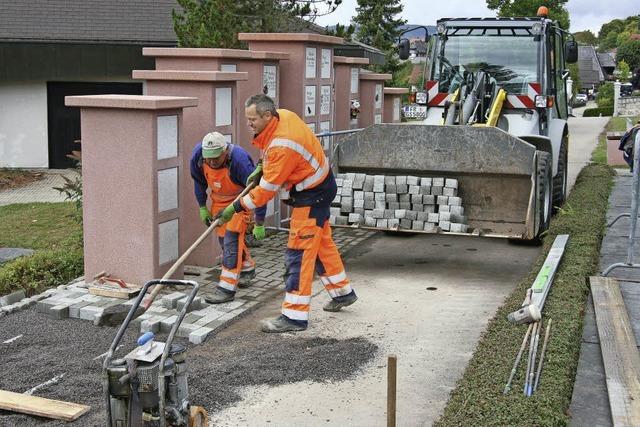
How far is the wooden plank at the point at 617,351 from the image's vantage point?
5.36 meters

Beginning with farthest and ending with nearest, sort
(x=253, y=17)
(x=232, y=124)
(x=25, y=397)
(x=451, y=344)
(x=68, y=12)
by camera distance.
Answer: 1. (x=68, y=12)
2. (x=253, y=17)
3. (x=232, y=124)
4. (x=451, y=344)
5. (x=25, y=397)

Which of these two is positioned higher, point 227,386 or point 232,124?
point 232,124

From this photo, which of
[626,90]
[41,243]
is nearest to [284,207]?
[41,243]

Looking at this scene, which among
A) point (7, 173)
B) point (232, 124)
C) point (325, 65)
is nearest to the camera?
point (232, 124)

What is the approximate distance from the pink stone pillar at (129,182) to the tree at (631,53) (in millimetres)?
98052

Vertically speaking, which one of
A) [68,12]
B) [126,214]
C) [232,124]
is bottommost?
[126,214]

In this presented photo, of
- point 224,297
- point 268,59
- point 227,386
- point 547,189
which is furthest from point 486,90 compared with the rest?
point 227,386

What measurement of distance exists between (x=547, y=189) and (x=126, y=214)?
512cm

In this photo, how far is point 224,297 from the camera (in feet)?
27.0

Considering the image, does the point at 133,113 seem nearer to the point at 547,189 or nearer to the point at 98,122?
the point at 98,122

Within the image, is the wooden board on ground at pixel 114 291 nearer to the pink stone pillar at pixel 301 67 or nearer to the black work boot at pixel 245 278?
the black work boot at pixel 245 278

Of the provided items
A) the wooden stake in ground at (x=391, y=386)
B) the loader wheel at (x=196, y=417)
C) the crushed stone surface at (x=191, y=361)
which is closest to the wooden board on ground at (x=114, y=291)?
the crushed stone surface at (x=191, y=361)

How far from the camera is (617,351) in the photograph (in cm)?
636

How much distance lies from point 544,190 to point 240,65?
4188 millimetres
